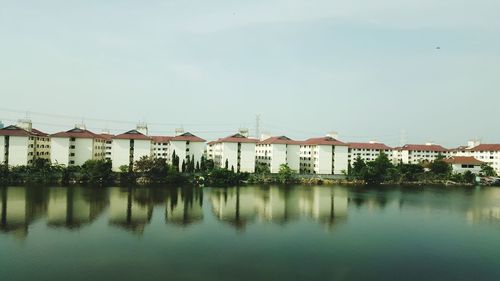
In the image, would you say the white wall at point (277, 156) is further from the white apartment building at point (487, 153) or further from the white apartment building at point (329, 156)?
the white apartment building at point (487, 153)

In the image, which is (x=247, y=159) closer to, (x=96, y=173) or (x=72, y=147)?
(x=96, y=173)

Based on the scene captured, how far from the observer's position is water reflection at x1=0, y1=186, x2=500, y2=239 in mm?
13375

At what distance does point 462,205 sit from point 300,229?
428 inches

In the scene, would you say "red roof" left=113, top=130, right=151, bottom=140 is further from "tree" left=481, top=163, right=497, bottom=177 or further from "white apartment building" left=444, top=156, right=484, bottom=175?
"tree" left=481, top=163, right=497, bottom=177

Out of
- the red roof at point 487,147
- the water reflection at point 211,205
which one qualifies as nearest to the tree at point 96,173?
the water reflection at point 211,205

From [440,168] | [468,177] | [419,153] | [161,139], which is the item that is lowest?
[468,177]

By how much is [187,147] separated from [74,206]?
549 inches

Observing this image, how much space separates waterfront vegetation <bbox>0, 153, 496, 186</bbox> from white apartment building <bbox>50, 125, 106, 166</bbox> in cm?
108

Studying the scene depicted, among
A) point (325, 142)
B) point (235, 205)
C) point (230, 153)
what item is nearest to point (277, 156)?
point (230, 153)

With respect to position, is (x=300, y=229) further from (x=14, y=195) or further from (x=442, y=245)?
(x=14, y=195)

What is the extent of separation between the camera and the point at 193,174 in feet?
86.2

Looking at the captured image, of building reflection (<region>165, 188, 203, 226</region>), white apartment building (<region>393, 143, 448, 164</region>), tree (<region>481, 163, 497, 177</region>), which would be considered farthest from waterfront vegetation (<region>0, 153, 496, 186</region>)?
white apartment building (<region>393, 143, 448, 164</region>)

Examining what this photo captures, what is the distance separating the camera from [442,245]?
37.3 feet

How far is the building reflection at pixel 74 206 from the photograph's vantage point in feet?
42.0
